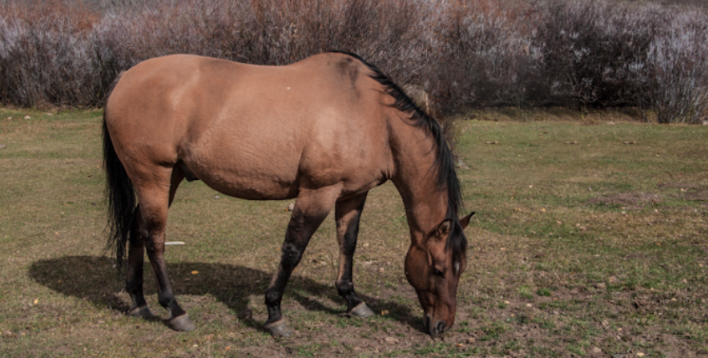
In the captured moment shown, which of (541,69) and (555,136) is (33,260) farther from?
(541,69)

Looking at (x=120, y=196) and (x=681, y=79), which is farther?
(x=681, y=79)

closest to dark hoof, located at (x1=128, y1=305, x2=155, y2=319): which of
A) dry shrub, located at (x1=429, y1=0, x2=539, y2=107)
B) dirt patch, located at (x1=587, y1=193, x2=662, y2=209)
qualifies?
dirt patch, located at (x1=587, y1=193, x2=662, y2=209)

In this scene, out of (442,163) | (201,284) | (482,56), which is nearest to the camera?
(442,163)

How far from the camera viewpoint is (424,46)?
19.6m

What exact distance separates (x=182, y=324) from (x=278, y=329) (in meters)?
0.77

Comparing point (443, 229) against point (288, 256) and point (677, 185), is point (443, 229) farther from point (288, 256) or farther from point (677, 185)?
point (677, 185)

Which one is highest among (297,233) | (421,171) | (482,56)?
(421,171)

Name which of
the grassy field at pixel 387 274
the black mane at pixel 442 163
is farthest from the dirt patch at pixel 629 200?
the black mane at pixel 442 163

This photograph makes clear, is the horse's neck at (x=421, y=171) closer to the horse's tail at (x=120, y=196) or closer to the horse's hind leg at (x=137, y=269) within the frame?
the horse's hind leg at (x=137, y=269)

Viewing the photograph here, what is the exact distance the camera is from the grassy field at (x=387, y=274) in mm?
4172

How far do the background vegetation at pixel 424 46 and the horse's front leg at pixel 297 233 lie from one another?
1168 centimetres

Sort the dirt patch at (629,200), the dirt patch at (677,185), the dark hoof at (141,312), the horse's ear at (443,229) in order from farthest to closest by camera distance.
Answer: the dirt patch at (677,185), the dirt patch at (629,200), the dark hoof at (141,312), the horse's ear at (443,229)

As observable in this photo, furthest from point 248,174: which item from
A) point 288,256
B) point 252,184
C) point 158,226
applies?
point 158,226

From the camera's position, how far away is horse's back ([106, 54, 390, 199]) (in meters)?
4.17
